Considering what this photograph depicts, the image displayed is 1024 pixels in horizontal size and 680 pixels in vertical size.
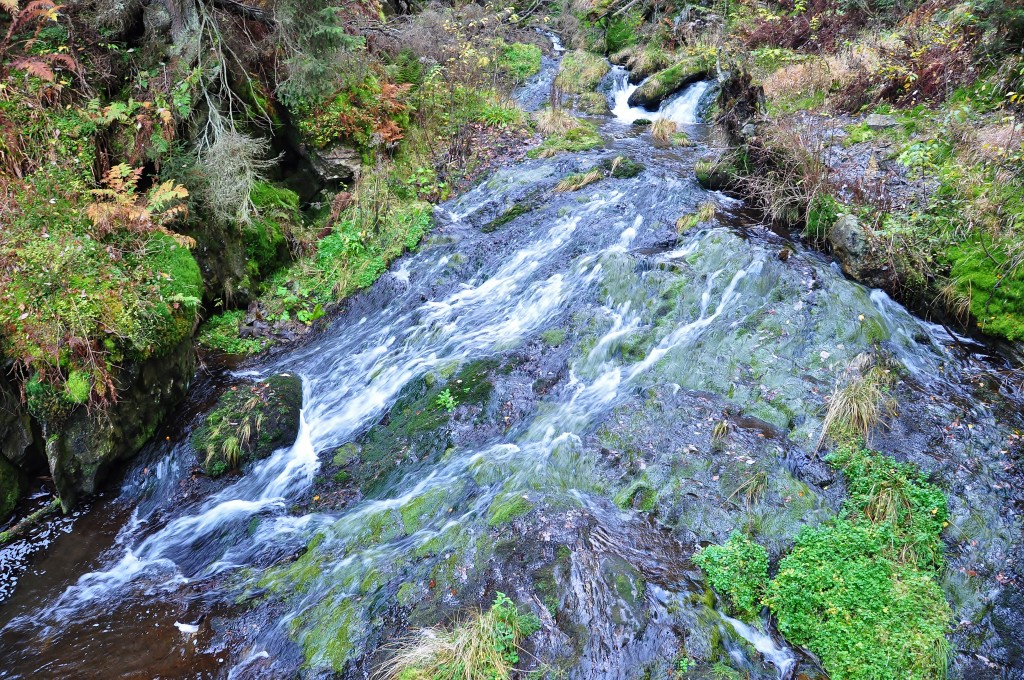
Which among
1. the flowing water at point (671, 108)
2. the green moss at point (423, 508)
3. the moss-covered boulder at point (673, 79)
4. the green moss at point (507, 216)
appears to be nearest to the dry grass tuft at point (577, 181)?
the green moss at point (507, 216)

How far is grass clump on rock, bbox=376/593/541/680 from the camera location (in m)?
3.81

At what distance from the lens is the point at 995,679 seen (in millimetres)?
3775

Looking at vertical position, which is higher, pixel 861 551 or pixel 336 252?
pixel 336 252

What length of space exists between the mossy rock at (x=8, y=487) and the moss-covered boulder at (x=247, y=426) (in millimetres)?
1876

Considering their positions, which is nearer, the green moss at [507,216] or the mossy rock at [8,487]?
the mossy rock at [8,487]

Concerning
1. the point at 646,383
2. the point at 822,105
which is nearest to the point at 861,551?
the point at 646,383

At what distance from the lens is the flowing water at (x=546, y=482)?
4.34 m

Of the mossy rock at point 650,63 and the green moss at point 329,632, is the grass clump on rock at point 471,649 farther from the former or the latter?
the mossy rock at point 650,63

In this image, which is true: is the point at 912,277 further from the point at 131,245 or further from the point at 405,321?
the point at 131,245

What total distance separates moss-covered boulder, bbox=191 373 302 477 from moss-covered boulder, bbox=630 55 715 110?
13811mm

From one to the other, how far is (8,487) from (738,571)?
8061mm

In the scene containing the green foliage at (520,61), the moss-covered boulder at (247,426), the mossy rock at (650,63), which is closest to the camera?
the moss-covered boulder at (247,426)

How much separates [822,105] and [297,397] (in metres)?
11.8

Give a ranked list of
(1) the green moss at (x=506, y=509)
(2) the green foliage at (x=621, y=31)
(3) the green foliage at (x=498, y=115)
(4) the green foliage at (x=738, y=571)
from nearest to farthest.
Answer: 1. (4) the green foliage at (x=738, y=571)
2. (1) the green moss at (x=506, y=509)
3. (3) the green foliage at (x=498, y=115)
4. (2) the green foliage at (x=621, y=31)
